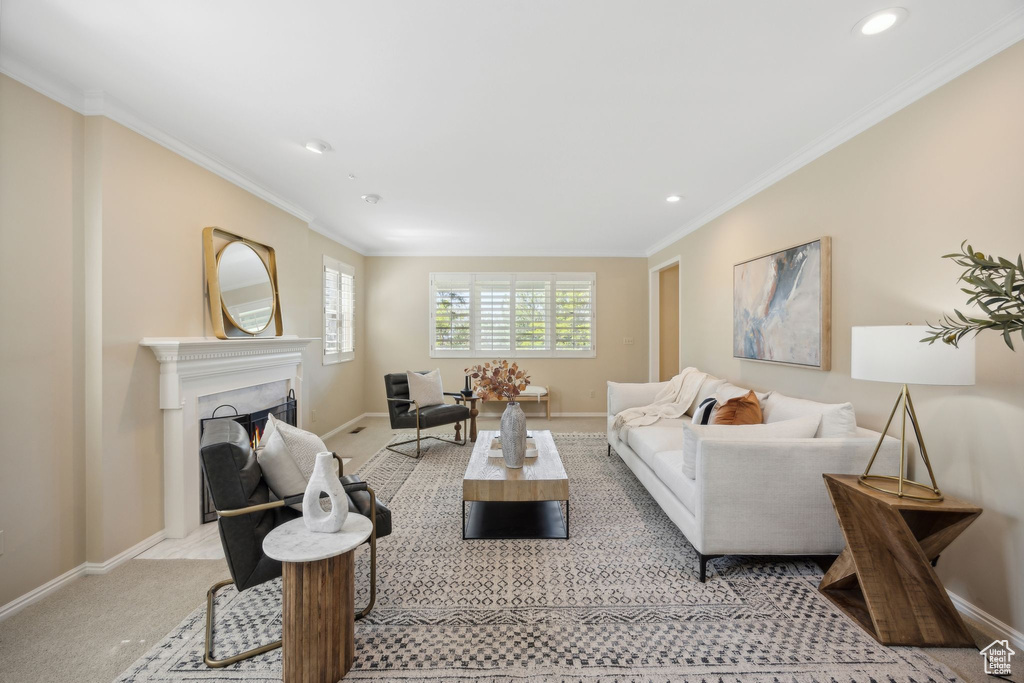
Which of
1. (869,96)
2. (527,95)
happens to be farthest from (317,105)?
(869,96)

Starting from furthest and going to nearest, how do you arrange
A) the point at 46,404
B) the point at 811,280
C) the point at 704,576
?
the point at 811,280 < the point at 704,576 < the point at 46,404

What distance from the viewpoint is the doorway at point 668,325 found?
247 inches

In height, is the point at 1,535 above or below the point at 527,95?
below

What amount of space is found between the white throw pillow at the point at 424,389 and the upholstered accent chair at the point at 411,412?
6cm

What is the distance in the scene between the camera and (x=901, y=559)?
1.77m

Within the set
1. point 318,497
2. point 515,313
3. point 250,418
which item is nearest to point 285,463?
point 318,497

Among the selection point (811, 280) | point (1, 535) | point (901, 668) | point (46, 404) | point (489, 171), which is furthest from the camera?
point (489, 171)

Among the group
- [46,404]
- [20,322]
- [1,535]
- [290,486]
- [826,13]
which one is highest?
[826,13]

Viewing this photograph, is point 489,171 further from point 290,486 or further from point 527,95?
point 290,486

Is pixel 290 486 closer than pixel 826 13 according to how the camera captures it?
No

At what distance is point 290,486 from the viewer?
6.24 ft

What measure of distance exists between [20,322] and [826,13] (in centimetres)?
374

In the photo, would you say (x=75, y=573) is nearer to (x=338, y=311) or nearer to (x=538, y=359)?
(x=338, y=311)

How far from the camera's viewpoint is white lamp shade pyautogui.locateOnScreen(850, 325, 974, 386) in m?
1.63
